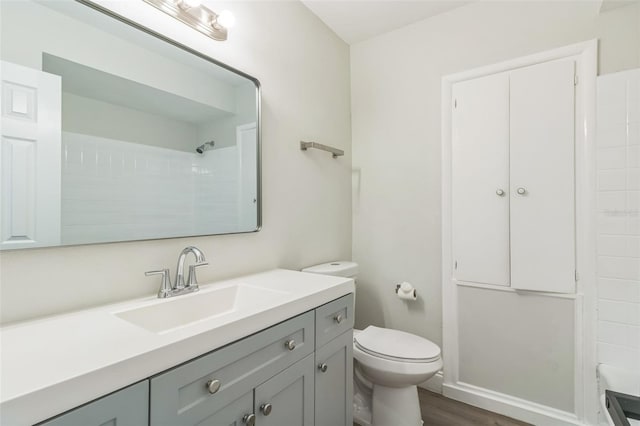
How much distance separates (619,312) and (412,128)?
1.47 m

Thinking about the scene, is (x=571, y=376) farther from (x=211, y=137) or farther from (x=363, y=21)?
(x=363, y=21)

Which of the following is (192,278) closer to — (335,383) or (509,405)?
(335,383)

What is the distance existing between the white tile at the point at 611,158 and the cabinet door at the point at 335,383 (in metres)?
1.49

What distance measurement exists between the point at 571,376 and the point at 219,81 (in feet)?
7.54

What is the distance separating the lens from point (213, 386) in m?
0.77

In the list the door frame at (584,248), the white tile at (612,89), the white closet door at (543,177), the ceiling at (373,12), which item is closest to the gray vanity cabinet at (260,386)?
the white closet door at (543,177)

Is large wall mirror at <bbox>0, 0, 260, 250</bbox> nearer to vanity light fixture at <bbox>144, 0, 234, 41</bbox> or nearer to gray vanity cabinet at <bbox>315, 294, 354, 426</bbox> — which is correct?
vanity light fixture at <bbox>144, 0, 234, 41</bbox>

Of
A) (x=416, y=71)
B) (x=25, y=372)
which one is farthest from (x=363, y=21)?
(x=25, y=372)

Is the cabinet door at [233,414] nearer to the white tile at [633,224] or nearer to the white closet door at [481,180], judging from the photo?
the white closet door at [481,180]

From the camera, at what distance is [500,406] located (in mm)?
1739

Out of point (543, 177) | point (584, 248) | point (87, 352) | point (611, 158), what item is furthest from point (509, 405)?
point (87, 352)

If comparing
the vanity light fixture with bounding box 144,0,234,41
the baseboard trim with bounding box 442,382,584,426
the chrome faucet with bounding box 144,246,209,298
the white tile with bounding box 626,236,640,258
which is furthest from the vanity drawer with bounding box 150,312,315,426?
the white tile with bounding box 626,236,640,258

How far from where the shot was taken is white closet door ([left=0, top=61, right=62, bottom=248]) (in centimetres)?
82

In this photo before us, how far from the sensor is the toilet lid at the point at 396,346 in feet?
4.85
